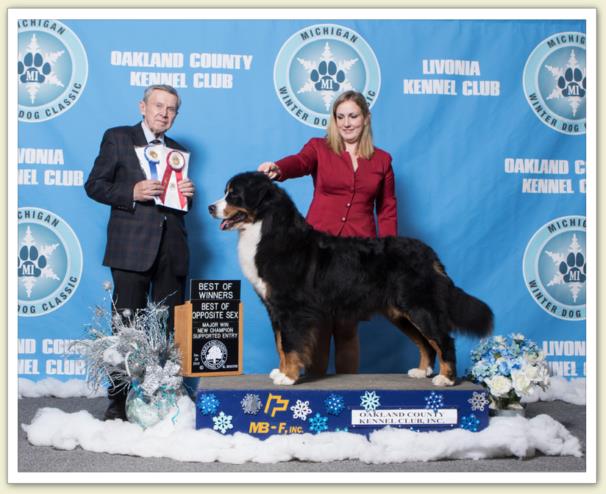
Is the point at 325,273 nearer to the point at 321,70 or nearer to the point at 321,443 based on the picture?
the point at 321,443

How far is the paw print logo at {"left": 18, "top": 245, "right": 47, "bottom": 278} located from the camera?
4.67 metres

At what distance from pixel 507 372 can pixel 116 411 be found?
7.58 feet

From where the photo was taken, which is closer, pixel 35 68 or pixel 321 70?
pixel 35 68

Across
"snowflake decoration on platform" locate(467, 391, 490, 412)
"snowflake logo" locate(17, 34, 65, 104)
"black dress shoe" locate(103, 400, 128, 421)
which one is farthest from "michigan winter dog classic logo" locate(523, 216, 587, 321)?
"snowflake logo" locate(17, 34, 65, 104)

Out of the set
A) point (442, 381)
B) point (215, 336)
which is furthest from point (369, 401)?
point (215, 336)

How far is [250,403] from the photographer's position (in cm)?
327

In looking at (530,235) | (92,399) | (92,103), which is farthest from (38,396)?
(530,235)

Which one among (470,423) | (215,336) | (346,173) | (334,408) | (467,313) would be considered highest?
(346,173)

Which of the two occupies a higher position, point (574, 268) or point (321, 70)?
point (321, 70)

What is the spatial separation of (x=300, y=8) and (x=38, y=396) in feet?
11.1

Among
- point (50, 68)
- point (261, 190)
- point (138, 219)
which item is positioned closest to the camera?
point (261, 190)

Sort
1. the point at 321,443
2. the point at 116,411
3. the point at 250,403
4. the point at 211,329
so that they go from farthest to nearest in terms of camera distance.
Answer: the point at 116,411 → the point at 211,329 → the point at 250,403 → the point at 321,443

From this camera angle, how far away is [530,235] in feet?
16.0

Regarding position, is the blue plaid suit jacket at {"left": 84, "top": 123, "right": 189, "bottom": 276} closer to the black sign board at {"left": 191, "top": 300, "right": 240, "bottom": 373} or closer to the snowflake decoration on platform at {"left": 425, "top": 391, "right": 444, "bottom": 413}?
the black sign board at {"left": 191, "top": 300, "right": 240, "bottom": 373}
